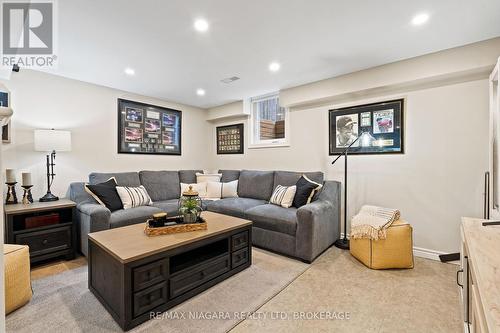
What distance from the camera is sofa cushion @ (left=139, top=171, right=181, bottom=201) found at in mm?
3787

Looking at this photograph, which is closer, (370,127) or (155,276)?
(155,276)

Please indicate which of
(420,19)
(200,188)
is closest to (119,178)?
(200,188)

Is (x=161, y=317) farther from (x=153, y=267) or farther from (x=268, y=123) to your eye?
(x=268, y=123)

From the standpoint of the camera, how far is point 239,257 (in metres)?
2.41

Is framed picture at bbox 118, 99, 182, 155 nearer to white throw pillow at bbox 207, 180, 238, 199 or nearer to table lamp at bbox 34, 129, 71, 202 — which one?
table lamp at bbox 34, 129, 71, 202

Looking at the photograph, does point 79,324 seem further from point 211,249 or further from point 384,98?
point 384,98

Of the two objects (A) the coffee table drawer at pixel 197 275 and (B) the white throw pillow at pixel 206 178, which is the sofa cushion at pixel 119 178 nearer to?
(B) the white throw pillow at pixel 206 178

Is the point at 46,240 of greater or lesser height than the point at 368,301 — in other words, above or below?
above

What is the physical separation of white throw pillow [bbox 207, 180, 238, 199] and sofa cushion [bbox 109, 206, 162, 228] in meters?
1.05

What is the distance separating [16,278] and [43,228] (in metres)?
0.97

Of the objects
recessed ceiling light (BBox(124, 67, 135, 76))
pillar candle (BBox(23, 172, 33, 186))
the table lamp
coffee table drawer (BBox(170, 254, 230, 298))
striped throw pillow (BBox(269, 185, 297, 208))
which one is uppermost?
recessed ceiling light (BBox(124, 67, 135, 76))

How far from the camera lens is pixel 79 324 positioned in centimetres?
162

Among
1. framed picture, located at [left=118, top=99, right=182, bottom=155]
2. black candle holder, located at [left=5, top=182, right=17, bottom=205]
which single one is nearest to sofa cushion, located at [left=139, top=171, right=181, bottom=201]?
framed picture, located at [left=118, top=99, right=182, bottom=155]

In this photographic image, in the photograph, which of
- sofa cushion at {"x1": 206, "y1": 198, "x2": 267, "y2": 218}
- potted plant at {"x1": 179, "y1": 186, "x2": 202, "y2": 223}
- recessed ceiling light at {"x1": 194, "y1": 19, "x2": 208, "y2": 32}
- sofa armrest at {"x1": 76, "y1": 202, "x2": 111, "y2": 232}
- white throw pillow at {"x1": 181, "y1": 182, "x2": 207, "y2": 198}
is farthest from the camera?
white throw pillow at {"x1": 181, "y1": 182, "x2": 207, "y2": 198}
